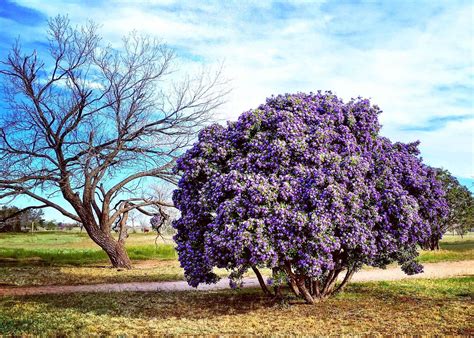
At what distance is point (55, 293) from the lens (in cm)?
1608

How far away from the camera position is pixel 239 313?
39.3 ft

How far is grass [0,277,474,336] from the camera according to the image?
33.1 feet

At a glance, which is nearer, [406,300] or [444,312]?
[444,312]

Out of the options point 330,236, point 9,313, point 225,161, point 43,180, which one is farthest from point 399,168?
point 43,180

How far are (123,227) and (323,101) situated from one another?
17.6m

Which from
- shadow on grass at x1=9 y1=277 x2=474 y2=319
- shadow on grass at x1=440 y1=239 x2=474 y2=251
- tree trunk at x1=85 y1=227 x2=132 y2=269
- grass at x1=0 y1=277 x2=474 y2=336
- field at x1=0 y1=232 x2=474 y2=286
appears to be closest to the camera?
grass at x1=0 y1=277 x2=474 y2=336

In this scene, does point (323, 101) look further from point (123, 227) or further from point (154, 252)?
point (154, 252)

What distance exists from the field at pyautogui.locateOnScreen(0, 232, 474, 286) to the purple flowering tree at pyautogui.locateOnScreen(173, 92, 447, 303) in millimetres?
9272

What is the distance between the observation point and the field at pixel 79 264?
20.7 m

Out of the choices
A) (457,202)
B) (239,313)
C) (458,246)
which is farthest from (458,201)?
(239,313)

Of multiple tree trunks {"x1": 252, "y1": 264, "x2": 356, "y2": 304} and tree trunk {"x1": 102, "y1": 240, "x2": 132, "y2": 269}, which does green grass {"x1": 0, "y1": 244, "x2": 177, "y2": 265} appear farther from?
multiple tree trunks {"x1": 252, "y1": 264, "x2": 356, "y2": 304}

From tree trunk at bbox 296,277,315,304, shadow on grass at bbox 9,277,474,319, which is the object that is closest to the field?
shadow on grass at bbox 9,277,474,319

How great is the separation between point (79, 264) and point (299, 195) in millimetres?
21393

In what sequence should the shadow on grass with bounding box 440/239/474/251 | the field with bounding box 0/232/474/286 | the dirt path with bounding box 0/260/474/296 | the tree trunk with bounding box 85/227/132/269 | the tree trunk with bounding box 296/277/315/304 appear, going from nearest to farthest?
the tree trunk with bounding box 296/277/315/304 → the dirt path with bounding box 0/260/474/296 → the field with bounding box 0/232/474/286 → the tree trunk with bounding box 85/227/132/269 → the shadow on grass with bounding box 440/239/474/251
